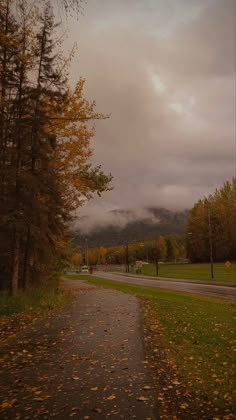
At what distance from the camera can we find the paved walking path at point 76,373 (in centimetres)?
524

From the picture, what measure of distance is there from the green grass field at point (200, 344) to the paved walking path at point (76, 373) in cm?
71

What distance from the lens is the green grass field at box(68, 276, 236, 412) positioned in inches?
236

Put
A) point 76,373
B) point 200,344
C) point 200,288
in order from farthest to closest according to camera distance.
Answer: point 200,288
point 200,344
point 76,373

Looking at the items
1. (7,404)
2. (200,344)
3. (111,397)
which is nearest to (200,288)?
(200,344)

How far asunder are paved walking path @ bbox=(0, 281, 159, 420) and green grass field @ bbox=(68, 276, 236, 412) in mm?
708

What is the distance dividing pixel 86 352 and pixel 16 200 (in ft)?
26.8

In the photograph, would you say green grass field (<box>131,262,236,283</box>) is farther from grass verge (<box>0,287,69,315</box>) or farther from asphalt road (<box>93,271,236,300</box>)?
grass verge (<box>0,287,69,315</box>)

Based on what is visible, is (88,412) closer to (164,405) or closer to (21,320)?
(164,405)

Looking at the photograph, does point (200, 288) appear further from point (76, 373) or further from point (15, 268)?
point (76, 373)

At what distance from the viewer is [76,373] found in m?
6.86

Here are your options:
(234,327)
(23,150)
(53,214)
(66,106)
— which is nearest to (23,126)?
(23,150)

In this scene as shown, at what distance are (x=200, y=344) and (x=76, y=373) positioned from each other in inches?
134

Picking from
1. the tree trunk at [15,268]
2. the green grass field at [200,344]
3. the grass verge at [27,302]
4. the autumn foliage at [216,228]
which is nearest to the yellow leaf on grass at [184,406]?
the green grass field at [200,344]

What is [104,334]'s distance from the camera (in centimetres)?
1020
